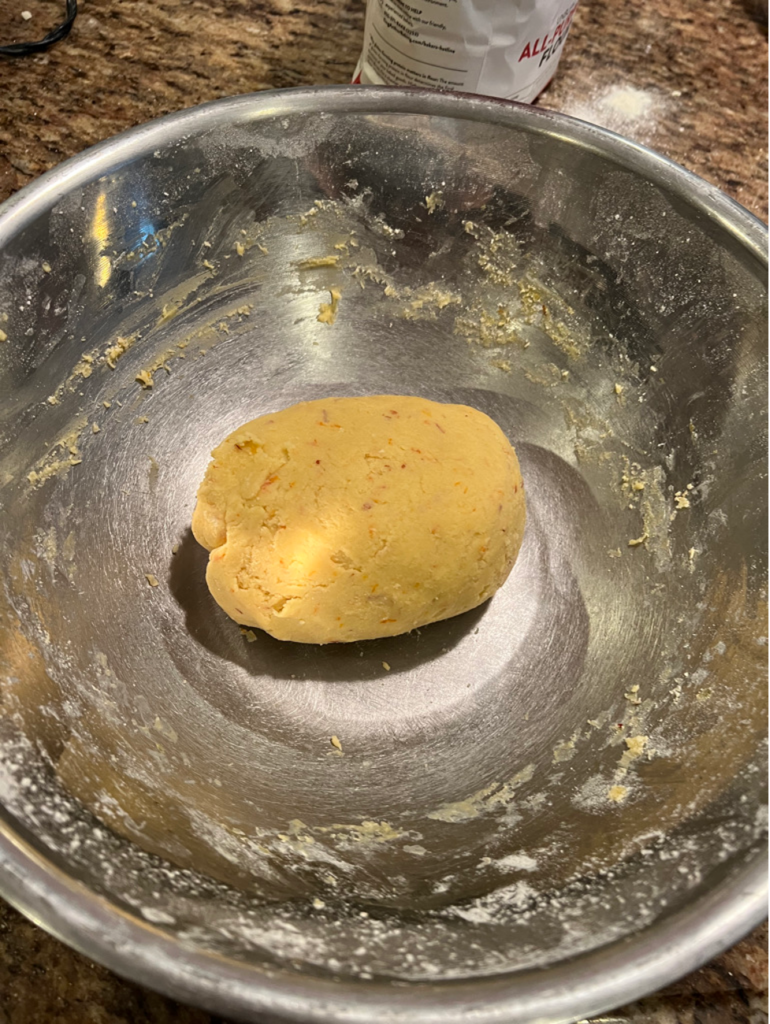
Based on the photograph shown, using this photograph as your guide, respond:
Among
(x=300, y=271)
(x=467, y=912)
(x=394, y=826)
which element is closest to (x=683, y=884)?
(x=467, y=912)

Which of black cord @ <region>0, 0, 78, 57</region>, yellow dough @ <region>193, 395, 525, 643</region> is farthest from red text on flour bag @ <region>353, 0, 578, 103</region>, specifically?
black cord @ <region>0, 0, 78, 57</region>

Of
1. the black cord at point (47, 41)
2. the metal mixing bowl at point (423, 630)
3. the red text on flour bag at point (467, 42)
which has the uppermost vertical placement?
the red text on flour bag at point (467, 42)

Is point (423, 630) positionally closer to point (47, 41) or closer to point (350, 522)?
point (350, 522)

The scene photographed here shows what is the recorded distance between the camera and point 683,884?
68cm

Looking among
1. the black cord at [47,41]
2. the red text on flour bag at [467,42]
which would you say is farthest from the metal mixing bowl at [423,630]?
the black cord at [47,41]

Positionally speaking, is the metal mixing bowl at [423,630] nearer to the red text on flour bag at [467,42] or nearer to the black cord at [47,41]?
the red text on flour bag at [467,42]

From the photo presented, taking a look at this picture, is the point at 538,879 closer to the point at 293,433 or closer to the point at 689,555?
the point at 689,555

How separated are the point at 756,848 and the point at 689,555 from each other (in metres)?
0.40

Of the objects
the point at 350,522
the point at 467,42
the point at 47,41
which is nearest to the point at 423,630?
the point at 350,522

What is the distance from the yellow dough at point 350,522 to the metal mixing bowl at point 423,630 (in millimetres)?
134

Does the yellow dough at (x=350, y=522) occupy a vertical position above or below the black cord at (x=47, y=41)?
below

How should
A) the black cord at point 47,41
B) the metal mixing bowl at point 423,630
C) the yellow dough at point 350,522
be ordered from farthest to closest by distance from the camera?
the black cord at point 47,41 → the yellow dough at point 350,522 → the metal mixing bowl at point 423,630

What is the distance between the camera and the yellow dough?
35.5 inches

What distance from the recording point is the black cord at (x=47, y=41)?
1.34 metres
